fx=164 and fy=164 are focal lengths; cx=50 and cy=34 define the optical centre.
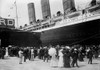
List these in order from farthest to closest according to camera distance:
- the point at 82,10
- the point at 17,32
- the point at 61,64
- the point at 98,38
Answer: the point at 17,32, the point at 82,10, the point at 98,38, the point at 61,64

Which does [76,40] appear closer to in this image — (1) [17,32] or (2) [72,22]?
(2) [72,22]

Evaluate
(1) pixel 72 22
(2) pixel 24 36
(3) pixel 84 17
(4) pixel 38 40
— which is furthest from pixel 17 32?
(3) pixel 84 17

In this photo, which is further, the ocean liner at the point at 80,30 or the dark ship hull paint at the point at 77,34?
the dark ship hull paint at the point at 77,34

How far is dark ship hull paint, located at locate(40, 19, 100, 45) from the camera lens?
51.2 feet

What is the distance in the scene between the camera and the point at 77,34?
17.1 metres

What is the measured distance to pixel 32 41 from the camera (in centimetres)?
2398

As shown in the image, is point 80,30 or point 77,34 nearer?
point 80,30

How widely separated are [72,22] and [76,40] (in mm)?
1930

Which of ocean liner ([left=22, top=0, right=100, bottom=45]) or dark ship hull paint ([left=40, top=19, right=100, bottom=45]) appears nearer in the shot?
ocean liner ([left=22, top=0, right=100, bottom=45])

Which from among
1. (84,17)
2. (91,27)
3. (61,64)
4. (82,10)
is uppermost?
(82,10)

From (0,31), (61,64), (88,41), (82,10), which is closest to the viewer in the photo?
(61,64)

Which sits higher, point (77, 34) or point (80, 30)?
point (80, 30)

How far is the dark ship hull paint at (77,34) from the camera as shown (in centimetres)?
1560

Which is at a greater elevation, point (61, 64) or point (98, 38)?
point (98, 38)
